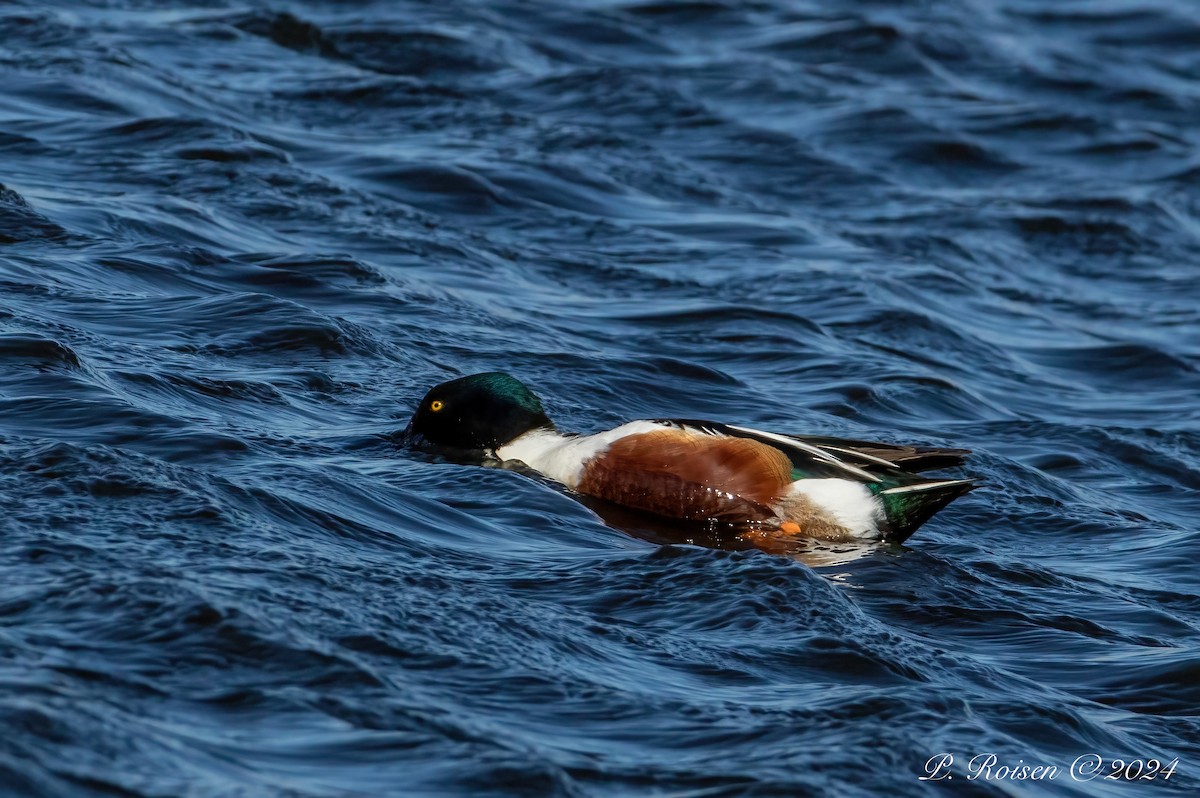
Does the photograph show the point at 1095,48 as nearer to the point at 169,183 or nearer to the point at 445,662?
the point at 169,183

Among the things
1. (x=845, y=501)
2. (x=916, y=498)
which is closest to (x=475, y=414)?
(x=845, y=501)

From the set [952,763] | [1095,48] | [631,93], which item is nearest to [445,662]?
[952,763]

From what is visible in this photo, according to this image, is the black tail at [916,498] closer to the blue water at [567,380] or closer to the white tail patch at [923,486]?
the white tail patch at [923,486]

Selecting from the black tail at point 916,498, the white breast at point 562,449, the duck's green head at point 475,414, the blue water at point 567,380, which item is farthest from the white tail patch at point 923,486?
the duck's green head at point 475,414

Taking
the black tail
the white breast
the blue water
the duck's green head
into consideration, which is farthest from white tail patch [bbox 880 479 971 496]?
the duck's green head

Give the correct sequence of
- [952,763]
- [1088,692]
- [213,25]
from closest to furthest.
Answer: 1. [952,763]
2. [1088,692]
3. [213,25]

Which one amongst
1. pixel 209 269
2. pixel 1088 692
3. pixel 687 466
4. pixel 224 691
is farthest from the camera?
pixel 209 269

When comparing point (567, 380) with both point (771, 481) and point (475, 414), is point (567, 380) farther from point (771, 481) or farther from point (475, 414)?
point (771, 481)

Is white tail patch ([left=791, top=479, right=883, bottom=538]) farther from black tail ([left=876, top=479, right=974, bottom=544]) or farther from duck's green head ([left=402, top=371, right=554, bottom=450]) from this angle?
duck's green head ([left=402, top=371, right=554, bottom=450])
